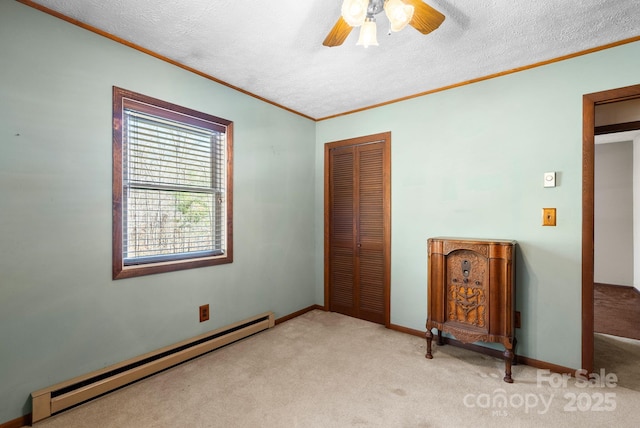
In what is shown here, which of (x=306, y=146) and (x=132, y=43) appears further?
(x=306, y=146)

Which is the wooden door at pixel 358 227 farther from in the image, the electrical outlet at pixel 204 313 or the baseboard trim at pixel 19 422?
the baseboard trim at pixel 19 422

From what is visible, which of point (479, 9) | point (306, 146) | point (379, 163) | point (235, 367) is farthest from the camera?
point (306, 146)

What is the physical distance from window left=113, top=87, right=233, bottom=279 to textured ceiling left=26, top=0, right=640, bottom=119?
46 cm

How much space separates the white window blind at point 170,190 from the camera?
7.14 feet

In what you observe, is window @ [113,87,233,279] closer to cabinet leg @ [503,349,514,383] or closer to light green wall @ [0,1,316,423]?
light green wall @ [0,1,316,423]

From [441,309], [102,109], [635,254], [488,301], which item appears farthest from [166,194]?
[635,254]

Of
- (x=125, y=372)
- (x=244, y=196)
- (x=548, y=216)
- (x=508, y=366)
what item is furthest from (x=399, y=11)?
(x=125, y=372)

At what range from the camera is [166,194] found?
2373mm

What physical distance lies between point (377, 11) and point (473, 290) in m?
2.02

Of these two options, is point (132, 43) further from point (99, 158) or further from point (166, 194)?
point (166, 194)

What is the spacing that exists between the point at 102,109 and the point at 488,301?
3052 millimetres

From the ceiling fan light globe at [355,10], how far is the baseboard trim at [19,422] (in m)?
2.77

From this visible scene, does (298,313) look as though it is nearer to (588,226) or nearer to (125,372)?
(125,372)

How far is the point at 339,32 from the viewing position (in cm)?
165
